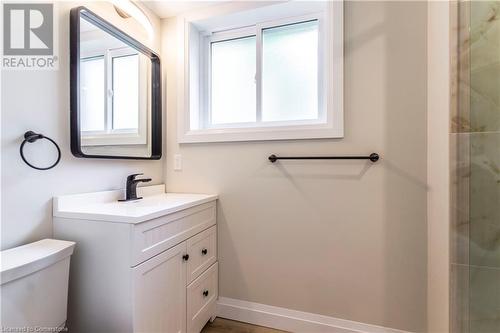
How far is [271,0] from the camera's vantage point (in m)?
1.58

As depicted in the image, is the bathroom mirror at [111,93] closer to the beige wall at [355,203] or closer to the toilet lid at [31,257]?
the toilet lid at [31,257]

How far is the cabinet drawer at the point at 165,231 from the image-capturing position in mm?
1004

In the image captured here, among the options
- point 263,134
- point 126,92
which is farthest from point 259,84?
point 126,92

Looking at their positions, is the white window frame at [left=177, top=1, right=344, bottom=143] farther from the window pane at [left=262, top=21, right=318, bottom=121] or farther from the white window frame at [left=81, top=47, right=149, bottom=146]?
the white window frame at [left=81, top=47, right=149, bottom=146]

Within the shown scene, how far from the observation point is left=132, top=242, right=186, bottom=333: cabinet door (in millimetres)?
1007

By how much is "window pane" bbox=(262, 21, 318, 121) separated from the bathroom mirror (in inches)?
32.6

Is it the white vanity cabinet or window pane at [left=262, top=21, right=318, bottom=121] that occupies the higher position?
window pane at [left=262, top=21, right=318, bottom=121]

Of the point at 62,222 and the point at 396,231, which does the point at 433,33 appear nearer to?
the point at 396,231

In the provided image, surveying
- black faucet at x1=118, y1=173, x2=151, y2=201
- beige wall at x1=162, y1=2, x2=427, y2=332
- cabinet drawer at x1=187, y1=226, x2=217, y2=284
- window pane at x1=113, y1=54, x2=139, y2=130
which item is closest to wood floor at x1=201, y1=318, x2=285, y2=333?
beige wall at x1=162, y1=2, x2=427, y2=332

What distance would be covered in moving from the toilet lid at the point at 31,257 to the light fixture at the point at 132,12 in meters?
1.38

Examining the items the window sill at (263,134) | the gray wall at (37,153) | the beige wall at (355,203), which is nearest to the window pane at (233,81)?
the window sill at (263,134)

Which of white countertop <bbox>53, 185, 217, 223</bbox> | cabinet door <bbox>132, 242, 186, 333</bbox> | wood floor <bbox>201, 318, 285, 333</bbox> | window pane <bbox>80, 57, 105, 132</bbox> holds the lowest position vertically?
wood floor <bbox>201, 318, 285, 333</bbox>

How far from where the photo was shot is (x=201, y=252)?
1.50 metres

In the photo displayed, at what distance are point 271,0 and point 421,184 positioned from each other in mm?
1480
